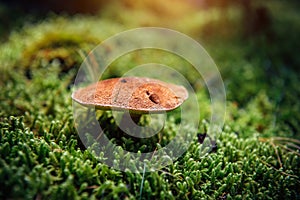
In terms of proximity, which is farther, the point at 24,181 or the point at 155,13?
the point at 155,13

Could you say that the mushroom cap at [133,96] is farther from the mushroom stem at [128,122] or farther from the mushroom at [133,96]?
the mushroom stem at [128,122]

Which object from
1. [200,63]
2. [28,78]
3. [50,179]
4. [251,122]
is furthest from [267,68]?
[50,179]

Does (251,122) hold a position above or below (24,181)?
above

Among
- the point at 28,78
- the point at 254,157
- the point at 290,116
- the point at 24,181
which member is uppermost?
the point at 290,116

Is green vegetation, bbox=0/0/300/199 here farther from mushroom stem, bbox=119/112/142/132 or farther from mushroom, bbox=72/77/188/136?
mushroom, bbox=72/77/188/136

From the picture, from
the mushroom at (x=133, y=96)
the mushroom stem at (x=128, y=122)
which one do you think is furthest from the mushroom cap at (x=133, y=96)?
the mushroom stem at (x=128, y=122)

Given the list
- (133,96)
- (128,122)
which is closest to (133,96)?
(133,96)

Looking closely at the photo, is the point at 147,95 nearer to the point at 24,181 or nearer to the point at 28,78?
the point at 24,181
